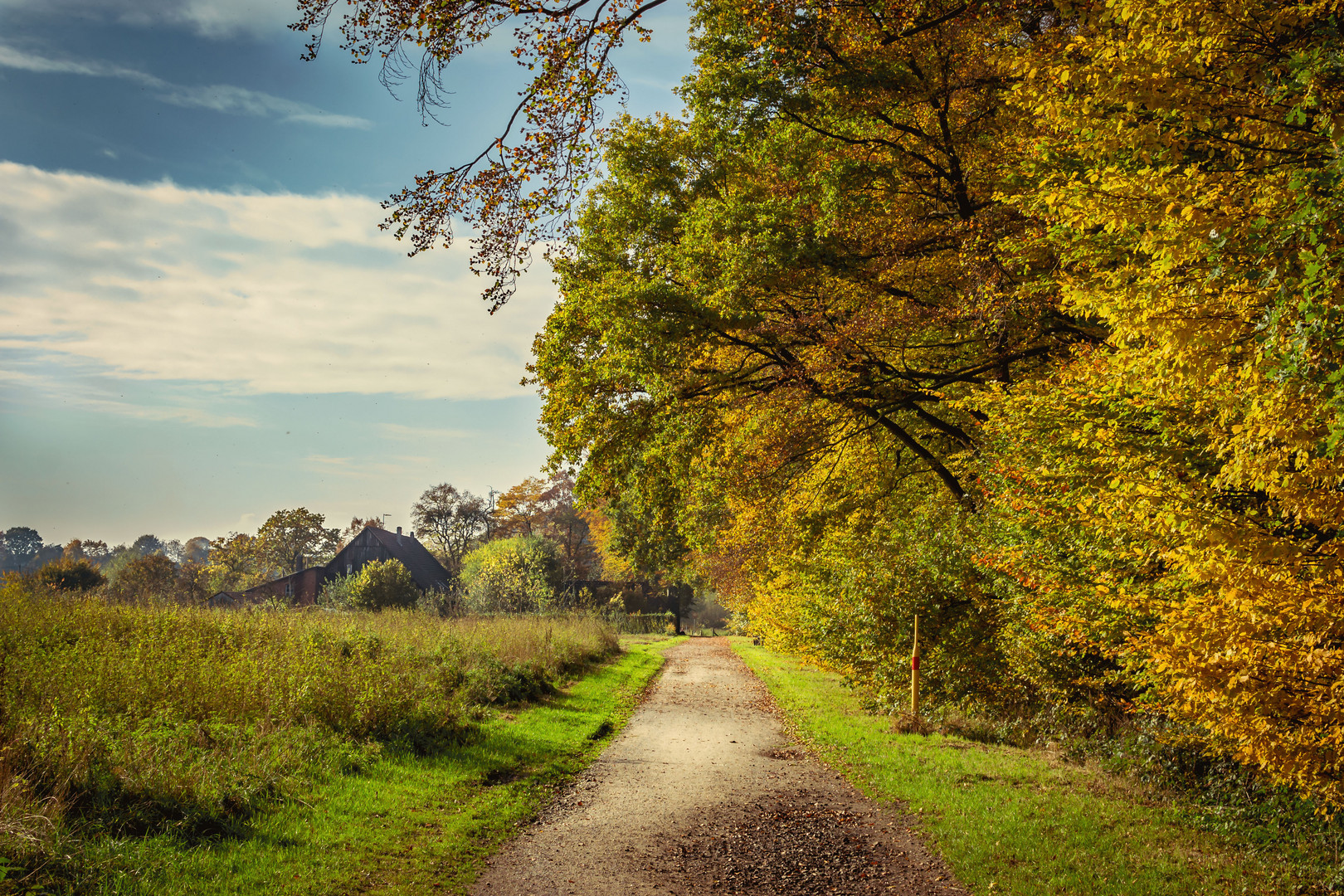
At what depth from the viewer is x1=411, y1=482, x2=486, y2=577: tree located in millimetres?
68625

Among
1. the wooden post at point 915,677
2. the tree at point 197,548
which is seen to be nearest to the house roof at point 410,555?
the wooden post at point 915,677

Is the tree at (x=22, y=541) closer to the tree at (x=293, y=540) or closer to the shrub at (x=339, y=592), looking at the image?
the tree at (x=293, y=540)

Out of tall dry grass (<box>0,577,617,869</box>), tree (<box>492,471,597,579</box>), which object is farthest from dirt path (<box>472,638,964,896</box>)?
tree (<box>492,471,597,579</box>)

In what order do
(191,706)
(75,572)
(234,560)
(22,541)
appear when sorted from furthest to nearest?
(22,541) < (234,560) < (75,572) < (191,706)

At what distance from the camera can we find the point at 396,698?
31.7 ft

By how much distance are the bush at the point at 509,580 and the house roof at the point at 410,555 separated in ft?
25.5

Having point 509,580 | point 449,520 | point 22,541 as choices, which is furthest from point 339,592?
point 22,541

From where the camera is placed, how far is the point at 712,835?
276 inches

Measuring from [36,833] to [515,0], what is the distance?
705cm

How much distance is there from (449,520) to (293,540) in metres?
16.6

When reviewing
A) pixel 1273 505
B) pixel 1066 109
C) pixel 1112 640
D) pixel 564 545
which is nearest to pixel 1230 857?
pixel 1112 640

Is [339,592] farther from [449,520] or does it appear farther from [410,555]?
[449,520]

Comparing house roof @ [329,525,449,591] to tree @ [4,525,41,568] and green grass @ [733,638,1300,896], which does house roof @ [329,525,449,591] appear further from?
tree @ [4,525,41,568]

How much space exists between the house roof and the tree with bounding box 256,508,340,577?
2214cm
